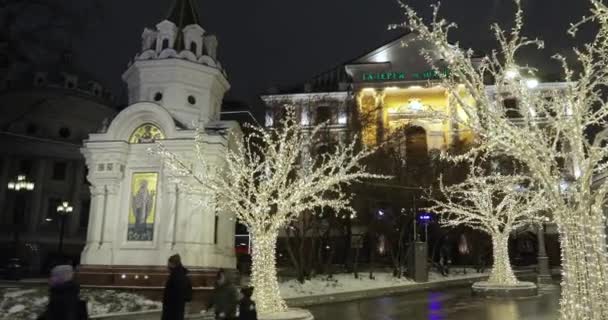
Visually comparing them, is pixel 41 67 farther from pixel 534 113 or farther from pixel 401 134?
pixel 401 134

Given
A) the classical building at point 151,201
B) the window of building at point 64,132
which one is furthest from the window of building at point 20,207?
the classical building at point 151,201

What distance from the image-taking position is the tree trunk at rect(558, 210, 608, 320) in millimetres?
9031

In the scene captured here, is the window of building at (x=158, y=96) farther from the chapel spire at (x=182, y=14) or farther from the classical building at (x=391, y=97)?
the classical building at (x=391, y=97)

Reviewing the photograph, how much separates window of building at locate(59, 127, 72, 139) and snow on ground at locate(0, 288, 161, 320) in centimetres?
3703

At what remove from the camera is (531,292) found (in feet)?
69.0

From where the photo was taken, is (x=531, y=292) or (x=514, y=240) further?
A: (x=514, y=240)

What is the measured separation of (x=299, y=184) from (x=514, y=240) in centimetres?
3856

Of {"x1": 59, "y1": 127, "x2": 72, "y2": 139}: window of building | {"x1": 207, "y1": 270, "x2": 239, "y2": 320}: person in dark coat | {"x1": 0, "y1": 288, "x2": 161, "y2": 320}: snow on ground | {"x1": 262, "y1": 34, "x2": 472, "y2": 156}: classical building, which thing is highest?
{"x1": 262, "y1": 34, "x2": 472, "y2": 156}: classical building

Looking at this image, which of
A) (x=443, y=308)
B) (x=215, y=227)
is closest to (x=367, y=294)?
(x=443, y=308)

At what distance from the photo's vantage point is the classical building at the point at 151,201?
22.0m

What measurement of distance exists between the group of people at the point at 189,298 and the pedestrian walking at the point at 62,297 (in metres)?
2.41

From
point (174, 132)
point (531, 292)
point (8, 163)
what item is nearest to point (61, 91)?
point (8, 163)

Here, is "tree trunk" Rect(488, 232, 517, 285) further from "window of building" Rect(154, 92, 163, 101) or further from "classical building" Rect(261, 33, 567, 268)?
"window of building" Rect(154, 92, 163, 101)

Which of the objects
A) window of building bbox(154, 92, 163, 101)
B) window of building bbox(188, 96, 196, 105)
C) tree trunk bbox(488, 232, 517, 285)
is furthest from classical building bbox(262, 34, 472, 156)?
tree trunk bbox(488, 232, 517, 285)
